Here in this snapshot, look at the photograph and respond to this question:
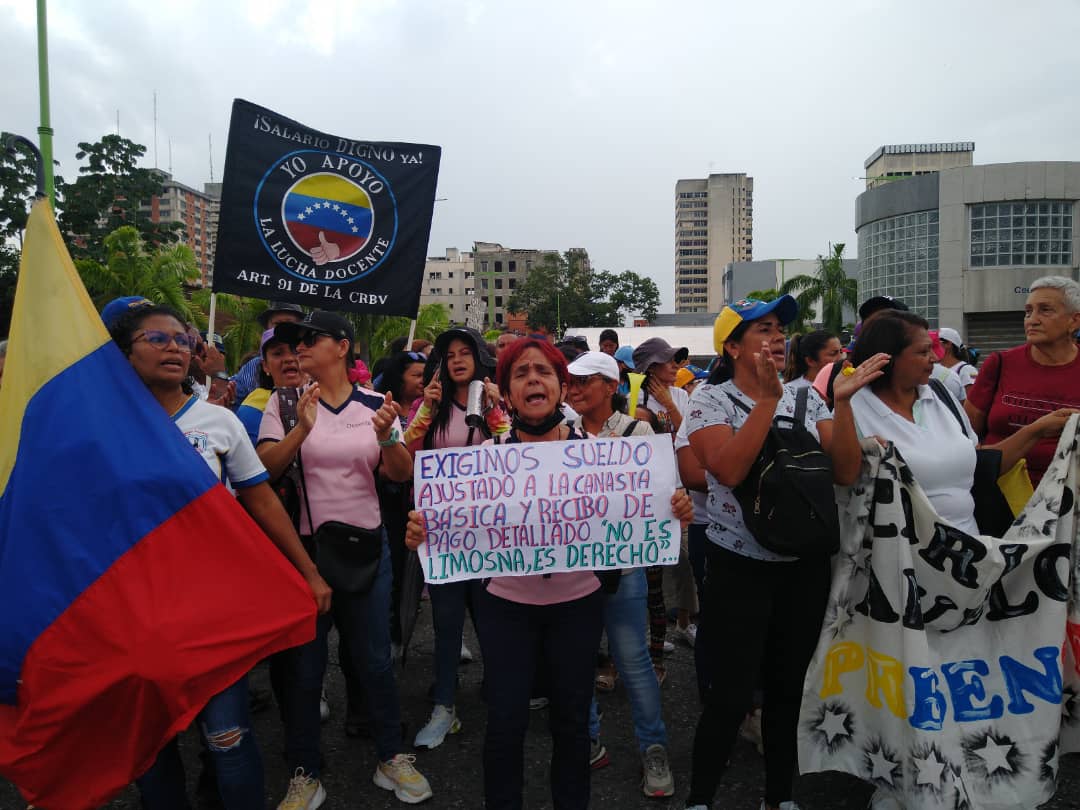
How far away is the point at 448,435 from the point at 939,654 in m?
2.44

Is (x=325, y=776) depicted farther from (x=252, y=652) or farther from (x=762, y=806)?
(x=762, y=806)

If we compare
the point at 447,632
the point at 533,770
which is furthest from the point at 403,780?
the point at 447,632

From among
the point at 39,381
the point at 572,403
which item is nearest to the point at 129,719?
the point at 39,381

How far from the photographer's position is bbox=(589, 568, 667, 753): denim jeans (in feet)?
11.4

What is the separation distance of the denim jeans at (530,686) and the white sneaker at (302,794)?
955mm

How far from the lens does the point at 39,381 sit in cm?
257

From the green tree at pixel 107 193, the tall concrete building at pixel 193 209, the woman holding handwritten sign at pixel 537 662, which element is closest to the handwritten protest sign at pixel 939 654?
the woman holding handwritten sign at pixel 537 662

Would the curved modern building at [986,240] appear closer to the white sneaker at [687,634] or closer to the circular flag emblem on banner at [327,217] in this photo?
the white sneaker at [687,634]

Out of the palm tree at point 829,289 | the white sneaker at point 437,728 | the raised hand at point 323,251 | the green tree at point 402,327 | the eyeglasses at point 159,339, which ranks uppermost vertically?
the palm tree at point 829,289

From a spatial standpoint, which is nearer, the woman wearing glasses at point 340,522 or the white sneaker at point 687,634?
the woman wearing glasses at point 340,522

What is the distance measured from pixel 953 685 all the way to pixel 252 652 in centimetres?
272

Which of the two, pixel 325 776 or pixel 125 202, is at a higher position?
pixel 125 202

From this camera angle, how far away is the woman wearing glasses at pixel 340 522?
10.6ft

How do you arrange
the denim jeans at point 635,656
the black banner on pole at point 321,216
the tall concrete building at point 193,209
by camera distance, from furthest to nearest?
the tall concrete building at point 193,209
the black banner on pole at point 321,216
the denim jeans at point 635,656
